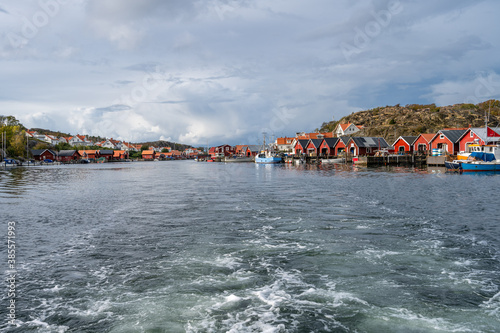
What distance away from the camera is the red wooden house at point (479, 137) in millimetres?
54031

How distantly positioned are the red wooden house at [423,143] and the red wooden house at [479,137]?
9.42m

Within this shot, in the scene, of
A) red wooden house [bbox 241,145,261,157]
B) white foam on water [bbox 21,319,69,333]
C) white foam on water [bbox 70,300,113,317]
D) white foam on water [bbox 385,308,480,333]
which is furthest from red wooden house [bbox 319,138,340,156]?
white foam on water [bbox 21,319,69,333]

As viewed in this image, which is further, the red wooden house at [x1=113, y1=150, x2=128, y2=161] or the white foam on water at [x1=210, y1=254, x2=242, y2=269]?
the red wooden house at [x1=113, y1=150, x2=128, y2=161]

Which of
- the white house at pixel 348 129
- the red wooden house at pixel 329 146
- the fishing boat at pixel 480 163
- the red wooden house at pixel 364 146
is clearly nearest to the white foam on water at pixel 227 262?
the fishing boat at pixel 480 163

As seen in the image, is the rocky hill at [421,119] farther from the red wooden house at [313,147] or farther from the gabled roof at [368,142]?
the red wooden house at [313,147]

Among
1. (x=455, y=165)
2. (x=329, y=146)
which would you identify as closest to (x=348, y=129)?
(x=329, y=146)

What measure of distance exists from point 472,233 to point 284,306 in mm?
9429

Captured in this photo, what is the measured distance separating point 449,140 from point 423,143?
29.8 ft

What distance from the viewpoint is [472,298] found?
7.48 meters

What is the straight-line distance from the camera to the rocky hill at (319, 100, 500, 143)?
105m

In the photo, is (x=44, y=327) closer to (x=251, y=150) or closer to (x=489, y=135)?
(x=489, y=135)

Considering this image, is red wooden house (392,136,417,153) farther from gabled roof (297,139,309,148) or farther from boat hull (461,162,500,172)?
boat hull (461,162,500,172)

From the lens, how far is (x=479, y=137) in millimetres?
55781

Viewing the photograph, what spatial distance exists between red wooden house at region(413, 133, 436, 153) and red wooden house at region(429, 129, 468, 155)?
3079 millimetres
